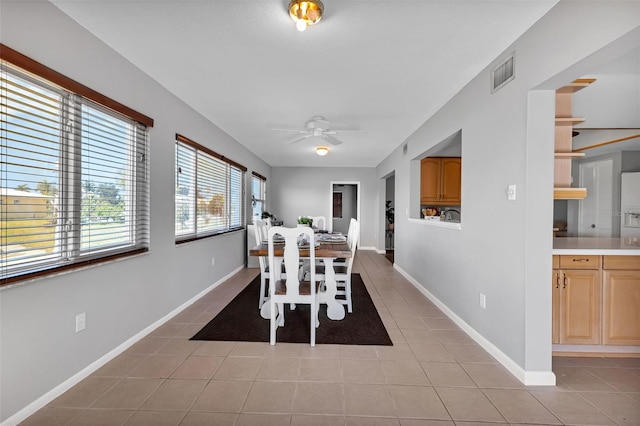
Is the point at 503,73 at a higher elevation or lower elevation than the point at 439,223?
higher

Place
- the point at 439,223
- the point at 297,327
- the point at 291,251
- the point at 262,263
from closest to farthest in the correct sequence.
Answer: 1. the point at 291,251
2. the point at 297,327
3. the point at 262,263
4. the point at 439,223

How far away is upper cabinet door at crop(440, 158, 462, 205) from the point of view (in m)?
6.01

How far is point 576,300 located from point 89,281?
370cm

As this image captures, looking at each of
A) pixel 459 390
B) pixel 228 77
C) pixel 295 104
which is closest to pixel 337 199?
pixel 295 104

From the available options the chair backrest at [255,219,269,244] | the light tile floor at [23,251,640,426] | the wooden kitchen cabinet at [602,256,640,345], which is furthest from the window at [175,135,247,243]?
the wooden kitchen cabinet at [602,256,640,345]

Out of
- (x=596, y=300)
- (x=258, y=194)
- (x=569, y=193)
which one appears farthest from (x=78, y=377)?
(x=258, y=194)

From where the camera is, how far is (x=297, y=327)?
2.88 meters

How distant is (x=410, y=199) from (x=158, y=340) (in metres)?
3.97

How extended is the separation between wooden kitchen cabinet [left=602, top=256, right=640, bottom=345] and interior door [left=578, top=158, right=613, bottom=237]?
262 cm

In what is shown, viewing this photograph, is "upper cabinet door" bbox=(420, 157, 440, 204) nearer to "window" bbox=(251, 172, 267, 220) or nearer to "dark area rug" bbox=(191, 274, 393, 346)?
"dark area rug" bbox=(191, 274, 393, 346)

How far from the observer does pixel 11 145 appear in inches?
60.4

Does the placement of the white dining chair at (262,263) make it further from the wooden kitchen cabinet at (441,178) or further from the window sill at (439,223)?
→ the wooden kitchen cabinet at (441,178)

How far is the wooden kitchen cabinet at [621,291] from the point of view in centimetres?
218

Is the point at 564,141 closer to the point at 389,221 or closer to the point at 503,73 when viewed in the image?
the point at 503,73
